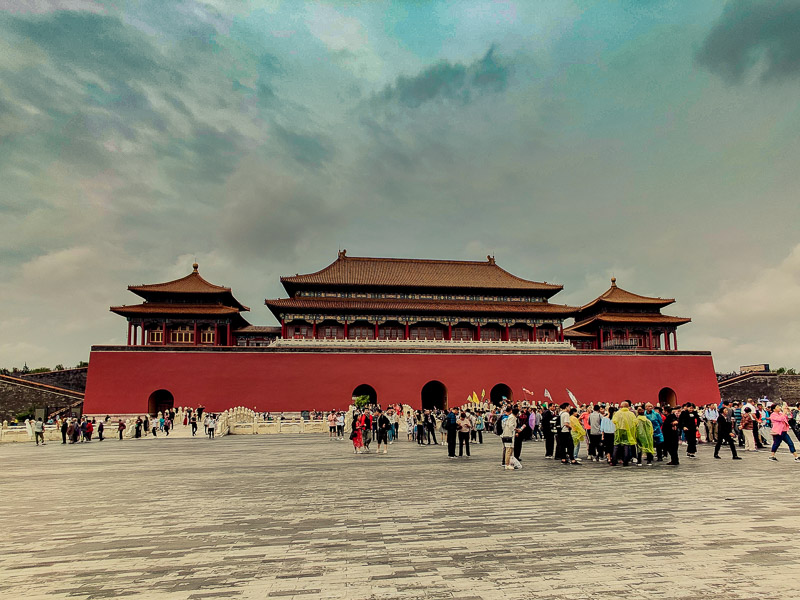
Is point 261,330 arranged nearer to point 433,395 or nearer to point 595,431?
point 433,395

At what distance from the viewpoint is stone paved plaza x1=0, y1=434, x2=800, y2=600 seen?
400 centimetres

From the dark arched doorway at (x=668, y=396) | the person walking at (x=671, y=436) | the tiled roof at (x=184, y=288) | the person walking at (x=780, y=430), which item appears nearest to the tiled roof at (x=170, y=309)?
the tiled roof at (x=184, y=288)

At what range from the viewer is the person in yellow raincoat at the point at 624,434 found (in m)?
10.5

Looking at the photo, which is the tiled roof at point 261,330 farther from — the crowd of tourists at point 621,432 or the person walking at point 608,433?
the person walking at point 608,433

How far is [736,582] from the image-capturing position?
13.0 feet

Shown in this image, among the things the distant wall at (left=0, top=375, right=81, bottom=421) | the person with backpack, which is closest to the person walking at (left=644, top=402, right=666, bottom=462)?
the person with backpack

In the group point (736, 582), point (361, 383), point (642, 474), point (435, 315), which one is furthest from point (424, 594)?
point (435, 315)

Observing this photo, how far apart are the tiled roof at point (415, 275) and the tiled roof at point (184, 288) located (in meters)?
3.95

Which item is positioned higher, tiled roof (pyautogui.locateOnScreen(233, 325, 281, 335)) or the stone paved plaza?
tiled roof (pyautogui.locateOnScreen(233, 325, 281, 335))

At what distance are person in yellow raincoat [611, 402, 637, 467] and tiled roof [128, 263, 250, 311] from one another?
27.0 m

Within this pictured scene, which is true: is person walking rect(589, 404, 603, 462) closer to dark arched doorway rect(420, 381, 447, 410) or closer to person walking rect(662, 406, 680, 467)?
person walking rect(662, 406, 680, 467)

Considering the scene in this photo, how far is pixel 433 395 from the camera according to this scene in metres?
34.6

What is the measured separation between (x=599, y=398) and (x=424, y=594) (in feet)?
101

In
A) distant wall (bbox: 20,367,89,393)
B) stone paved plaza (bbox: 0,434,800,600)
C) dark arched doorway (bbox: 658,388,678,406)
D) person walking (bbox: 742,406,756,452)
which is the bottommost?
stone paved plaza (bbox: 0,434,800,600)
